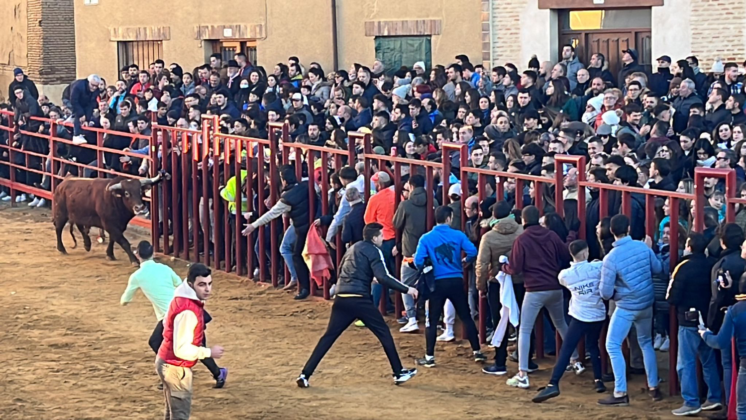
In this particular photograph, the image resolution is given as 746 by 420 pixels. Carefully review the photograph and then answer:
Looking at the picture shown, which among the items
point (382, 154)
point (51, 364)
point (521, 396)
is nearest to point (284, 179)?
point (382, 154)

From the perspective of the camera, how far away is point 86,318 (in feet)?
48.3

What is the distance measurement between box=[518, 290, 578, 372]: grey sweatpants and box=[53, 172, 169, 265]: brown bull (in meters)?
7.50

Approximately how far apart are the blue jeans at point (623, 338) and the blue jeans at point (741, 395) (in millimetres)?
1106

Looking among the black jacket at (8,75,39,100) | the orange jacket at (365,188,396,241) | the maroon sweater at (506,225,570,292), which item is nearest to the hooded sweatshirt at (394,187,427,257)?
the orange jacket at (365,188,396,241)

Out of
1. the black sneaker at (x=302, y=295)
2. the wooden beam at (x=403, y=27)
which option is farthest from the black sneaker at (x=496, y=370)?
the wooden beam at (x=403, y=27)

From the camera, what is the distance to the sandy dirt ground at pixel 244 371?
11031mm

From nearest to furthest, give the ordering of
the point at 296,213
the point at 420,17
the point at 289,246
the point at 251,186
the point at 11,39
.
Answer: the point at 296,213 < the point at 289,246 < the point at 251,186 < the point at 420,17 < the point at 11,39

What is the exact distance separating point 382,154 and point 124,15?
16510 millimetres

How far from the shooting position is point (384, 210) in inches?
544

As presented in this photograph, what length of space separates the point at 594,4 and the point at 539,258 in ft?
39.3

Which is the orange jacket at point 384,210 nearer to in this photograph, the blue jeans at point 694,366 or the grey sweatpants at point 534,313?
the grey sweatpants at point 534,313

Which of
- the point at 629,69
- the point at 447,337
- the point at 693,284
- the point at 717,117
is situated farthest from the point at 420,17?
the point at 693,284

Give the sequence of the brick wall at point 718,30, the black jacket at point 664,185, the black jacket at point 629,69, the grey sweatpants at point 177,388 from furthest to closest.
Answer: the brick wall at point 718,30, the black jacket at point 629,69, the black jacket at point 664,185, the grey sweatpants at point 177,388

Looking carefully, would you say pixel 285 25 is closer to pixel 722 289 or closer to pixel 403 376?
pixel 403 376
